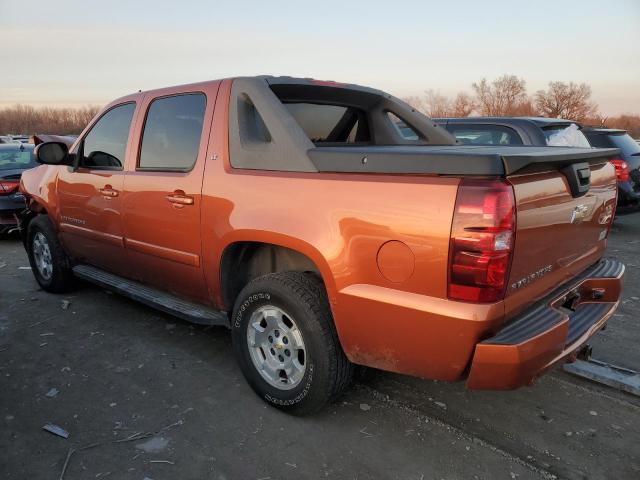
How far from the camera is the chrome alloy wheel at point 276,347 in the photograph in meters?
2.79

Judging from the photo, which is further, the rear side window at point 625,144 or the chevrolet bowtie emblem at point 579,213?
the rear side window at point 625,144

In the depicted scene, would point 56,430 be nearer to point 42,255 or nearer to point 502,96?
point 42,255

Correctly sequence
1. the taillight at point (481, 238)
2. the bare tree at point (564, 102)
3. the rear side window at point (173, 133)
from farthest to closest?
1. the bare tree at point (564, 102)
2. the rear side window at point (173, 133)
3. the taillight at point (481, 238)

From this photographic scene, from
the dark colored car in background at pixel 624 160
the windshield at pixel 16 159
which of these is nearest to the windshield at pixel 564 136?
the dark colored car in background at pixel 624 160

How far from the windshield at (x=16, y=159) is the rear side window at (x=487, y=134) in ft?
22.9

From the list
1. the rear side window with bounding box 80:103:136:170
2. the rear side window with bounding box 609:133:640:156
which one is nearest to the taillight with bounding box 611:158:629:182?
the rear side window with bounding box 609:133:640:156

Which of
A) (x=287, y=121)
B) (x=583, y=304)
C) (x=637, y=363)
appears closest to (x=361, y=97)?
(x=287, y=121)

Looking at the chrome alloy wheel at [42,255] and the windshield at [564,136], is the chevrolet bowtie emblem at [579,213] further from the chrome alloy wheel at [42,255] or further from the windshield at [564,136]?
the chrome alloy wheel at [42,255]

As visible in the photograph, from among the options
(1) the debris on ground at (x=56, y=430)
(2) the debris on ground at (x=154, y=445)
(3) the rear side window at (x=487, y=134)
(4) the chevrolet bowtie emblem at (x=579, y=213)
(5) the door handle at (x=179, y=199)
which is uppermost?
(3) the rear side window at (x=487, y=134)

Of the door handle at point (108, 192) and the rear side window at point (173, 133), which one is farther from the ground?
the rear side window at point (173, 133)

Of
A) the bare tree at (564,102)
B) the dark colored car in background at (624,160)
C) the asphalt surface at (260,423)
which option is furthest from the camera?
the bare tree at (564,102)

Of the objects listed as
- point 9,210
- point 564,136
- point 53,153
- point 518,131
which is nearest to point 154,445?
point 53,153

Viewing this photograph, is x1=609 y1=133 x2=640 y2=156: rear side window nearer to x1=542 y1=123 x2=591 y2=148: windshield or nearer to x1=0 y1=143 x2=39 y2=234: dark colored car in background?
x1=542 y1=123 x2=591 y2=148: windshield

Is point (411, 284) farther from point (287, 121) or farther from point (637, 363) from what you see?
point (637, 363)
